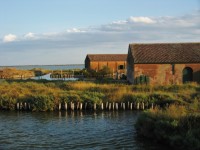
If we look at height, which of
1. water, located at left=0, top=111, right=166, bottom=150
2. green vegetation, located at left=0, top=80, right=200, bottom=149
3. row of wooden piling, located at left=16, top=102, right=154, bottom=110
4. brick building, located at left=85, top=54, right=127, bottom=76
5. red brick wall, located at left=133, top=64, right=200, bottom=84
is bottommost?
water, located at left=0, top=111, right=166, bottom=150

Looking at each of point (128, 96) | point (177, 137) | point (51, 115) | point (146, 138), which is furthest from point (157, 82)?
point (177, 137)

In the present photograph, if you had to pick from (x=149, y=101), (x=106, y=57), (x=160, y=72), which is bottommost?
(x=149, y=101)

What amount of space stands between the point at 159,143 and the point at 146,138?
130cm

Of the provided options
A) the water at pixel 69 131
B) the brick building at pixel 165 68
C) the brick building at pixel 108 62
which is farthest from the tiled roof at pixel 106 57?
the water at pixel 69 131

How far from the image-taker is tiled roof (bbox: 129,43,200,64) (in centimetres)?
4909

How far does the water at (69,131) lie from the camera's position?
20750 mm

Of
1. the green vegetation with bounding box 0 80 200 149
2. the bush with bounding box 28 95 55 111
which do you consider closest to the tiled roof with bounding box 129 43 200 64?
the green vegetation with bounding box 0 80 200 149

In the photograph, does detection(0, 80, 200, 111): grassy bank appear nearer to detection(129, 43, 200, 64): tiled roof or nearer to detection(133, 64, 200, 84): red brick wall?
detection(133, 64, 200, 84): red brick wall

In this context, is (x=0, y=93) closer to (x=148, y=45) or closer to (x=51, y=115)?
(x=51, y=115)

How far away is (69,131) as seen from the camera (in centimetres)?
2466

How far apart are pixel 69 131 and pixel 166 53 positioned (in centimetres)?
2924

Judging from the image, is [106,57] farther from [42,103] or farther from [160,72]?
[42,103]

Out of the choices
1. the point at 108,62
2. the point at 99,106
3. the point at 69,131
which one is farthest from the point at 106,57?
the point at 69,131

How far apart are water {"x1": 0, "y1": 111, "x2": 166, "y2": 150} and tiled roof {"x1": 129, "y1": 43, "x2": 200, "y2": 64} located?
59.8 feet
